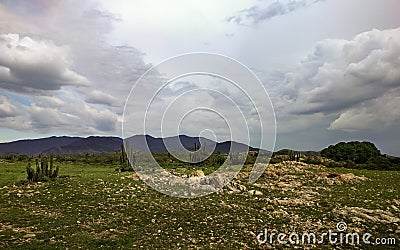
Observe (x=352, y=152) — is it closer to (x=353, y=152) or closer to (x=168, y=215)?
(x=353, y=152)

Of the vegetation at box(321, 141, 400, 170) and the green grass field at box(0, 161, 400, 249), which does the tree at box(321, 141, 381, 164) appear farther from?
the green grass field at box(0, 161, 400, 249)

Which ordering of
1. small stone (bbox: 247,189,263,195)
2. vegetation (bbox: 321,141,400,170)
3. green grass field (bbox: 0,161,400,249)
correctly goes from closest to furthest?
green grass field (bbox: 0,161,400,249)
small stone (bbox: 247,189,263,195)
vegetation (bbox: 321,141,400,170)

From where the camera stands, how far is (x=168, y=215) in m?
16.2

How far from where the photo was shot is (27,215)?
15992 millimetres

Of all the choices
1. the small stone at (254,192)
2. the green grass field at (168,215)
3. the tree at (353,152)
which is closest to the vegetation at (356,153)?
the tree at (353,152)

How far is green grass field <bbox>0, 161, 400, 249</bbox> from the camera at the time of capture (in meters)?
13.0

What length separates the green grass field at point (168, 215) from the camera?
13016 mm

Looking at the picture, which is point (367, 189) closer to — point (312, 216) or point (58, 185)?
point (312, 216)

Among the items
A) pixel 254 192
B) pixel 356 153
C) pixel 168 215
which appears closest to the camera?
pixel 168 215

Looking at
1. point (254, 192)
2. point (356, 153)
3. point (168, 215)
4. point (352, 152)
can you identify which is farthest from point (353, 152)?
point (168, 215)

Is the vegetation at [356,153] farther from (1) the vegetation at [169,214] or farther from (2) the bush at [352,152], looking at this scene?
(1) the vegetation at [169,214]

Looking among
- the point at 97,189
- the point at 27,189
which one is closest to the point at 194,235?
the point at 97,189

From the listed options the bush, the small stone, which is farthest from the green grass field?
the bush

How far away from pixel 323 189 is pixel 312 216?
322 inches
